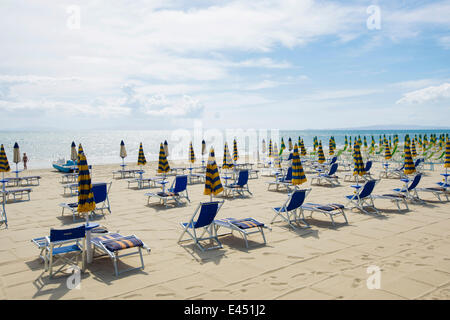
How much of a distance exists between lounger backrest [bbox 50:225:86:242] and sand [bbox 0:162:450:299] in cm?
55

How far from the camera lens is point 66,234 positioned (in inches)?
188

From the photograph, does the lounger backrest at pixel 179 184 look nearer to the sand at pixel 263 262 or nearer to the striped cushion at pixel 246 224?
the sand at pixel 263 262

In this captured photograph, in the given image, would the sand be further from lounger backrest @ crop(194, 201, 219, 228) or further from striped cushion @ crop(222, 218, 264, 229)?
lounger backrest @ crop(194, 201, 219, 228)

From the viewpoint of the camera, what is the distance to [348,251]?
5.64 meters

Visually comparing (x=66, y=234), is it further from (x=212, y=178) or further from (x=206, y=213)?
(x=212, y=178)

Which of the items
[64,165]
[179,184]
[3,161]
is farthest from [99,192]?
[64,165]

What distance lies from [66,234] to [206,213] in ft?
7.69

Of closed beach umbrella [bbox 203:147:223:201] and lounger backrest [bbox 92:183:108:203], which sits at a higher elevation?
closed beach umbrella [bbox 203:147:223:201]

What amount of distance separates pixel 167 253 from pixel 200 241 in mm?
866

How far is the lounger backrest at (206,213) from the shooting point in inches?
235

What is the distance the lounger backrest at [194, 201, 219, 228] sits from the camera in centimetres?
597

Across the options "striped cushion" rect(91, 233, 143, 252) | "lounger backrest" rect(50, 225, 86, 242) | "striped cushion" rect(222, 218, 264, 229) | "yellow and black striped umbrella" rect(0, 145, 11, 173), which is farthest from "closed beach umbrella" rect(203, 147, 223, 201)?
"yellow and black striped umbrella" rect(0, 145, 11, 173)
